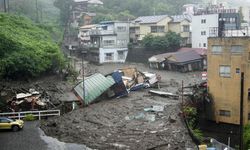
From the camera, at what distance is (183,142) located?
60.0ft

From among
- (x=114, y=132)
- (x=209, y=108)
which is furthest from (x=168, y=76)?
(x=114, y=132)

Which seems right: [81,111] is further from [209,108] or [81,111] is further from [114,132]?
[209,108]

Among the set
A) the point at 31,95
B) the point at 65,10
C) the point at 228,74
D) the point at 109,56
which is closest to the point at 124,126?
the point at 31,95

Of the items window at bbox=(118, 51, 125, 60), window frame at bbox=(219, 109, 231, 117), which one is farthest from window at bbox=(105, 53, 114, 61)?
window frame at bbox=(219, 109, 231, 117)

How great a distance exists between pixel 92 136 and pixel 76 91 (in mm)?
8445

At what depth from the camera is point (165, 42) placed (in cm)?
4894

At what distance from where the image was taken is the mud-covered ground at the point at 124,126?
60.2 ft

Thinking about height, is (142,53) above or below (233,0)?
below

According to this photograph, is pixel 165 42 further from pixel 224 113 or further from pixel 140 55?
pixel 224 113

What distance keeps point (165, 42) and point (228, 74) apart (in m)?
20.2

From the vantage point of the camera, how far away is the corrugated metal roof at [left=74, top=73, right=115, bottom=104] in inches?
1067

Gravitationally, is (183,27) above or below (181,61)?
above

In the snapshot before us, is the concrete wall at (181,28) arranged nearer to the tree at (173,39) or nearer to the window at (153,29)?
the window at (153,29)

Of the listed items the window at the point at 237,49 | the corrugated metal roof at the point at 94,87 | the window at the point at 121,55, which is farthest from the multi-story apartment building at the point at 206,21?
the corrugated metal roof at the point at 94,87
